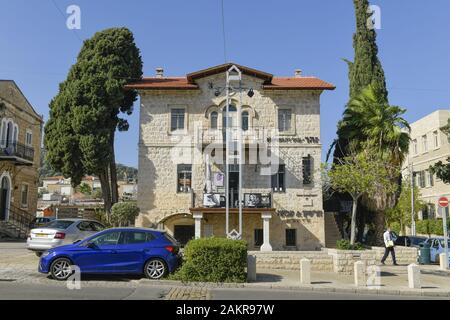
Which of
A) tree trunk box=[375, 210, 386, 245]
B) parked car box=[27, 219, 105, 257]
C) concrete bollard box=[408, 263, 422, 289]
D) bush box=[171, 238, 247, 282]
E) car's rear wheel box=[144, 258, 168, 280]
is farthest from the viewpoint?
tree trunk box=[375, 210, 386, 245]

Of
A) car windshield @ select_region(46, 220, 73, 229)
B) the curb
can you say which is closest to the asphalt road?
the curb

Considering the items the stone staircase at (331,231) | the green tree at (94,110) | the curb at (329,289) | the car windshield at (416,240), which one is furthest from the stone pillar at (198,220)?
the car windshield at (416,240)

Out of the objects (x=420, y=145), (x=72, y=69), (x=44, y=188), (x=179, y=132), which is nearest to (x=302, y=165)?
(x=179, y=132)

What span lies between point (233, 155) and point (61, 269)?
13.8m

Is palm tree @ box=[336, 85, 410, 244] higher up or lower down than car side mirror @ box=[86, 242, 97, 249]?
higher up

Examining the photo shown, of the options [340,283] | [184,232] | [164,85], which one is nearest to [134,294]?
[340,283]

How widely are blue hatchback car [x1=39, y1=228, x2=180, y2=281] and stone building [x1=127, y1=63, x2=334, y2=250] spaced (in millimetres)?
10767

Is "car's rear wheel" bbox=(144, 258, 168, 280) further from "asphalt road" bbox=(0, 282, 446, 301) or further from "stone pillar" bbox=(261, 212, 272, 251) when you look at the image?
"stone pillar" bbox=(261, 212, 272, 251)

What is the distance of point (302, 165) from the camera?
24.6 meters

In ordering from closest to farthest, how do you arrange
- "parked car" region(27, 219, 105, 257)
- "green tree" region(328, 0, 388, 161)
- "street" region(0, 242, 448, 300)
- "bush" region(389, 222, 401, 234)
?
"street" region(0, 242, 448, 300) → "parked car" region(27, 219, 105, 257) → "green tree" region(328, 0, 388, 161) → "bush" region(389, 222, 401, 234)

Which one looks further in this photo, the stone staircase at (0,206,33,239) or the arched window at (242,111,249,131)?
the stone staircase at (0,206,33,239)

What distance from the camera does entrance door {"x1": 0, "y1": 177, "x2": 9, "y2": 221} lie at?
3114 cm

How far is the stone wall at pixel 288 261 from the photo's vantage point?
16.4m
